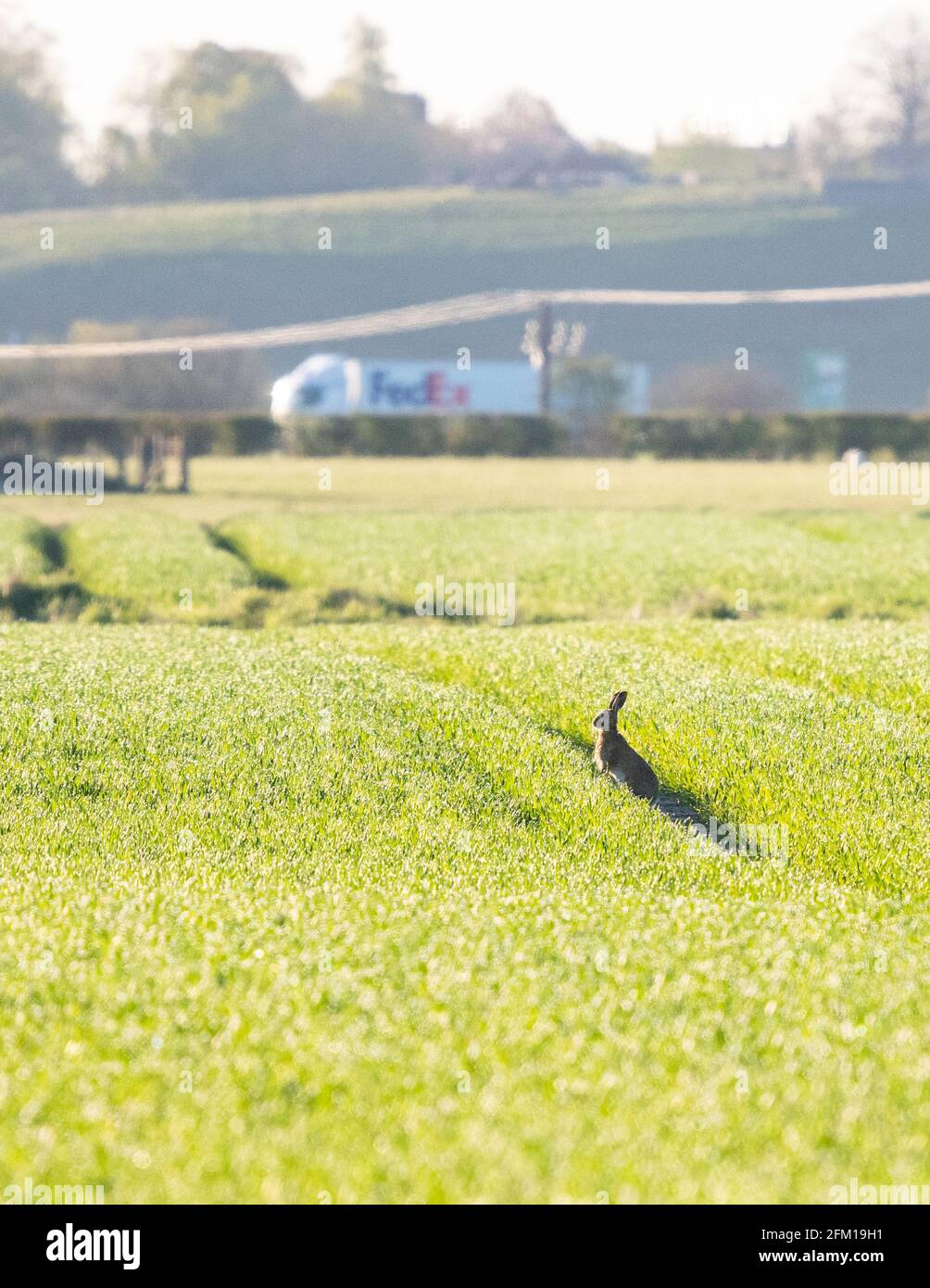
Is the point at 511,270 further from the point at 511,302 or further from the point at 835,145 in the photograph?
the point at 835,145

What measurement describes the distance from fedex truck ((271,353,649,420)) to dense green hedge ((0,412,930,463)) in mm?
19431

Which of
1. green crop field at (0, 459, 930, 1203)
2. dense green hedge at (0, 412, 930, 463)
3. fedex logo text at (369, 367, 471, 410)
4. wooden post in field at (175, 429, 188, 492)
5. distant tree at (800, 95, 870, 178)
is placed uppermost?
distant tree at (800, 95, 870, 178)

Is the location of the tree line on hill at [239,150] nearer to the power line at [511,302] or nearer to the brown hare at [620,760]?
the power line at [511,302]

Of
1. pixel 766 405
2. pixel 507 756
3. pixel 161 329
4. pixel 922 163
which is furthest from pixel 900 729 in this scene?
pixel 922 163

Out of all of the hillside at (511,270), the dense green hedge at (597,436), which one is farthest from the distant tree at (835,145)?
the dense green hedge at (597,436)

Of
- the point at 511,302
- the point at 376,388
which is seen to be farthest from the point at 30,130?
the point at 376,388

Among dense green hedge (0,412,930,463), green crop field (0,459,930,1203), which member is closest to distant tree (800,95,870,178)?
dense green hedge (0,412,930,463)

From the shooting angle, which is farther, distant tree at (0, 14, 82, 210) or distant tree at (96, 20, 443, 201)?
distant tree at (96, 20, 443, 201)

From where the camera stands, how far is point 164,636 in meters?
24.9

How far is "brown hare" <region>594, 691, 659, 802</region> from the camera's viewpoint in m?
15.7

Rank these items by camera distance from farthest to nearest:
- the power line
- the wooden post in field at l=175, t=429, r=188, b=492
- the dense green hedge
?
the power line, the dense green hedge, the wooden post in field at l=175, t=429, r=188, b=492

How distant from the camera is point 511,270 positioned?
489 feet

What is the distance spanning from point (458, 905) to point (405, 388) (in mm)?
87642

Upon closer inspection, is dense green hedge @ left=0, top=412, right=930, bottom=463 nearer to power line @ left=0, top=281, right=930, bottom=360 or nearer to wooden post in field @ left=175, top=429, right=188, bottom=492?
wooden post in field @ left=175, top=429, right=188, bottom=492
